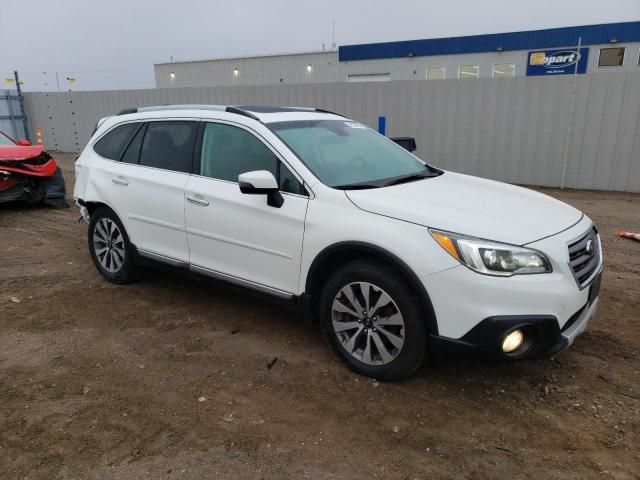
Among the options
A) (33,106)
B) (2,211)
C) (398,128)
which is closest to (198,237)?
(2,211)

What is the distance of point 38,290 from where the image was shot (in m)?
5.20

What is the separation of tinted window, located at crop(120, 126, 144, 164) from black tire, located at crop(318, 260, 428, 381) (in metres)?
2.49

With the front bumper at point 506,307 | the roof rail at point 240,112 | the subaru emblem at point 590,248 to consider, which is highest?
the roof rail at point 240,112

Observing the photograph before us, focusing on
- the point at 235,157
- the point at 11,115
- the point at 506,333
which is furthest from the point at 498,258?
the point at 11,115

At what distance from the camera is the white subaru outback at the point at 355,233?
2869mm

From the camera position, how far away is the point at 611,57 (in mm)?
22188

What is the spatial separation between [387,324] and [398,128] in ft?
32.6

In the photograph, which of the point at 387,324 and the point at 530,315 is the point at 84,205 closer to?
the point at 387,324

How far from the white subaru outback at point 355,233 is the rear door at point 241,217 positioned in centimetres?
1

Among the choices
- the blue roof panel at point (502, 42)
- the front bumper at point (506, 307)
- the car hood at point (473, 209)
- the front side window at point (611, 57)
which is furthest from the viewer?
the front side window at point (611, 57)

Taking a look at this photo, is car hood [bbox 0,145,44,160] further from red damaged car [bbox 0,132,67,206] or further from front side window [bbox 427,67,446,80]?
front side window [bbox 427,67,446,80]

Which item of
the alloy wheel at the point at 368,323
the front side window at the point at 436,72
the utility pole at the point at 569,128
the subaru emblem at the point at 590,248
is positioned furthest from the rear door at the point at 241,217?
the front side window at the point at 436,72

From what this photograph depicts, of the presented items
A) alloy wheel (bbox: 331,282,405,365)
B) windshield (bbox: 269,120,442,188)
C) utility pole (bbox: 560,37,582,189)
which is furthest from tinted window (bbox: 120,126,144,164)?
utility pole (bbox: 560,37,582,189)

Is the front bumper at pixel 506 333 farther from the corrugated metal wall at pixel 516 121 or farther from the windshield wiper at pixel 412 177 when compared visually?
the corrugated metal wall at pixel 516 121
